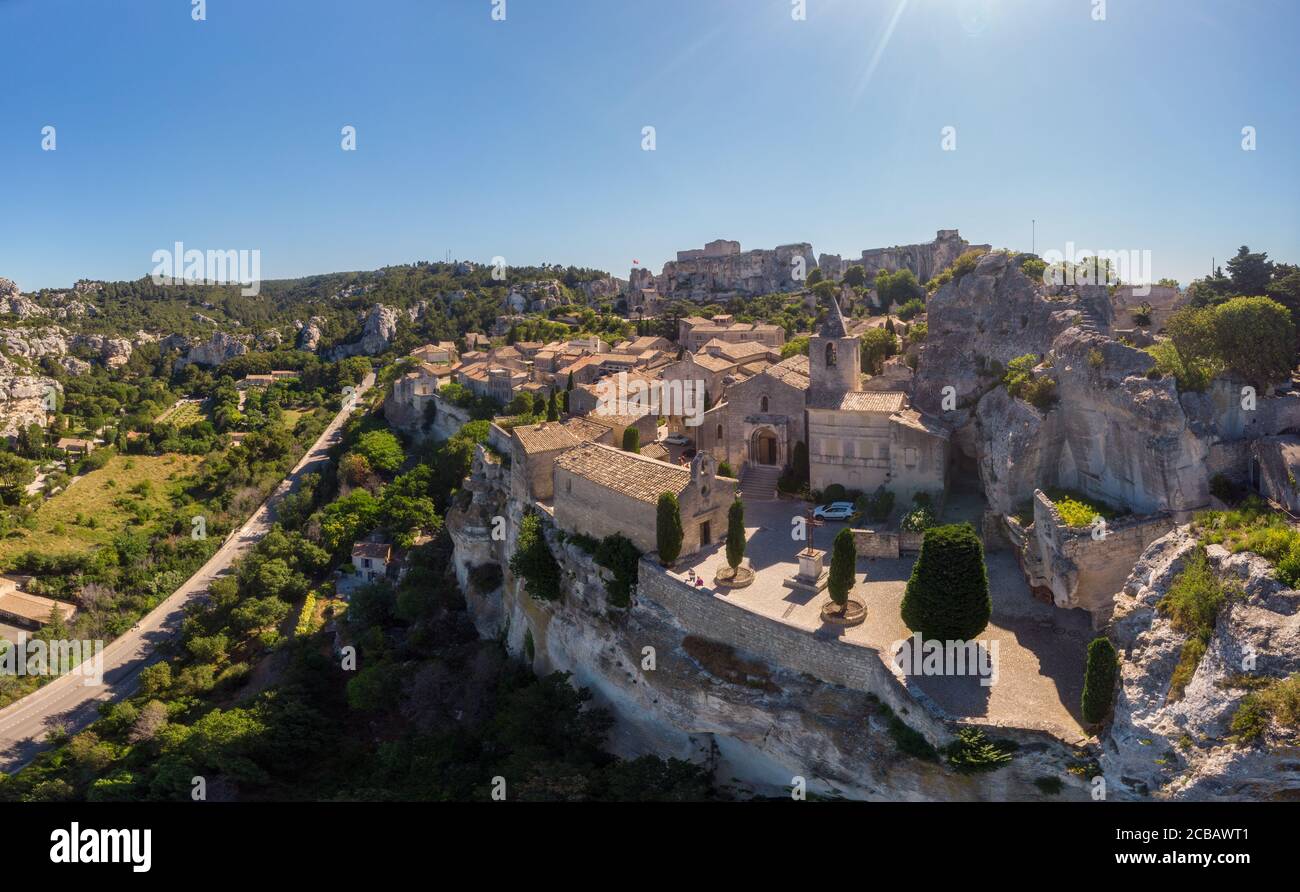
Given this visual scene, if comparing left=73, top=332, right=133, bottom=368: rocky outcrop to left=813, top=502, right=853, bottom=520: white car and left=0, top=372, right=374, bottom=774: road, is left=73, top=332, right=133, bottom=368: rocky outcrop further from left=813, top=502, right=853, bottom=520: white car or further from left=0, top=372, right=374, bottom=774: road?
left=813, top=502, right=853, bottom=520: white car

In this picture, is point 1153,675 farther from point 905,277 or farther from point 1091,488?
point 905,277

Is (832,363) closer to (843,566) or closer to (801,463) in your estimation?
(801,463)

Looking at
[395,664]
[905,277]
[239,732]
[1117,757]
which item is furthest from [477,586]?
[905,277]

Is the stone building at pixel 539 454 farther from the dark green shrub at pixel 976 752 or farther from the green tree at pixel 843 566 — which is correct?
the dark green shrub at pixel 976 752

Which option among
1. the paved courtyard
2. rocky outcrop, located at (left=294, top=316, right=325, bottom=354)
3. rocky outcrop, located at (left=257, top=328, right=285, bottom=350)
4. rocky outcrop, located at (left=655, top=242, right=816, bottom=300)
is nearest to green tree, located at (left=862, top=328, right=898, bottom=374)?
the paved courtyard

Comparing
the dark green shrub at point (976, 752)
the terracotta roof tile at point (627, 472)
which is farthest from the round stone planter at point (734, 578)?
the dark green shrub at point (976, 752)

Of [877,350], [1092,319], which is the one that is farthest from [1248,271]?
[877,350]
